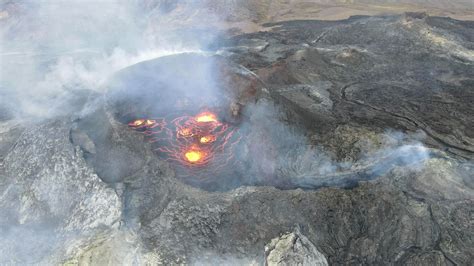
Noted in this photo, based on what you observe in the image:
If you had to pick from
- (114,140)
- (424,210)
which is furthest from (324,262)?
(114,140)

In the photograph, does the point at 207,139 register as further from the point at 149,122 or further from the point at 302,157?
the point at 302,157

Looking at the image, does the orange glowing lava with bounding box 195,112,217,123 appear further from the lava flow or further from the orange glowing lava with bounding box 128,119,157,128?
the orange glowing lava with bounding box 128,119,157,128

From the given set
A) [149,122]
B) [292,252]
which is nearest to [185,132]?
[149,122]

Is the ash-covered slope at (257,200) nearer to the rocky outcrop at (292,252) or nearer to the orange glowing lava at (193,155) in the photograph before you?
the rocky outcrop at (292,252)

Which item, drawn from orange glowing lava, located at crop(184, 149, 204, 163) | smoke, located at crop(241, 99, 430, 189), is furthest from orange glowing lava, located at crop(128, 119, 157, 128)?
smoke, located at crop(241, 99, 430, 189)

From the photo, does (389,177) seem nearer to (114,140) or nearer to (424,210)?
(424,210)

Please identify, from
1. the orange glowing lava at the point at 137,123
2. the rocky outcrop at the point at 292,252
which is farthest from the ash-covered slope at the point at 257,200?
the orange glowing lava at the point at 137,123
